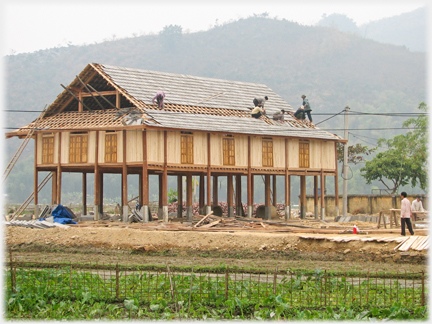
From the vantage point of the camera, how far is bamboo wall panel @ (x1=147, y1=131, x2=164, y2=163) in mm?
30266

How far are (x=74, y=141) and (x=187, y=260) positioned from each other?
1372 centimetres

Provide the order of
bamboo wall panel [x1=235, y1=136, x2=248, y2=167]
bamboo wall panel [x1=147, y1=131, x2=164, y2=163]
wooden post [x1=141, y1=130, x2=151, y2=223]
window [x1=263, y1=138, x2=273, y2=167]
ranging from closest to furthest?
wooden post [x1=141, y1=130, x2=151, y2=223], bamboo wall panel [x1=147, y1=131, x2=164, y2=163], bamboo wall panel [x1=235, y1=136, x2=248, y2=167], window [x1=263, y1=138, x2=273, y2=167]

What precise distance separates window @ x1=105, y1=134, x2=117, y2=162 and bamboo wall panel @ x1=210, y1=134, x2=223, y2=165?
518cm

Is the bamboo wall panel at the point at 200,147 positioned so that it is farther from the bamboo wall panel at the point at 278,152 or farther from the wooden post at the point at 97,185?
the wooden post at the point at 97,185

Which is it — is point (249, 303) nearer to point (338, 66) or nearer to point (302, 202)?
point (302, 202)

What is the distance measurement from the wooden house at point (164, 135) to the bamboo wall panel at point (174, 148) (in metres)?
0.05

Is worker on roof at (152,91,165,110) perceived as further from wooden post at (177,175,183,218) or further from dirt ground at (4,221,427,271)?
wooden post at (177,175,183,218)

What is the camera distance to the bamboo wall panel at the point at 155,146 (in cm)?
3027

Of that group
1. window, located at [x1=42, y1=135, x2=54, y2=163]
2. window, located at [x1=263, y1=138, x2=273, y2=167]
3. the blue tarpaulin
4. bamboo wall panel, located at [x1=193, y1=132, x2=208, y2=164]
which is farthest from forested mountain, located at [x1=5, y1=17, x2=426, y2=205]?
the blue tarpaulin

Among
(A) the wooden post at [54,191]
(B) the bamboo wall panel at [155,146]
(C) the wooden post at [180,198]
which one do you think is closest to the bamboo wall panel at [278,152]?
(C) the wooden post at [180,198]

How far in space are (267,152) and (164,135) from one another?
23.7 ft

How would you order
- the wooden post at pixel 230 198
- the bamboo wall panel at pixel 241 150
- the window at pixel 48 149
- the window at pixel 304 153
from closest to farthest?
the window at pixel 48 149
the bamboo wall panel at pixel 241 150
the wooden post at pixel 230 198
the window at pixel 304 153

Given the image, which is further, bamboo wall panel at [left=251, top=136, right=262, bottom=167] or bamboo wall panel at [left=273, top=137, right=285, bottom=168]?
bamboo wall panel at [left=273, top=137, right=285, bottom=168]

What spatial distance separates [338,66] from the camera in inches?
6486
